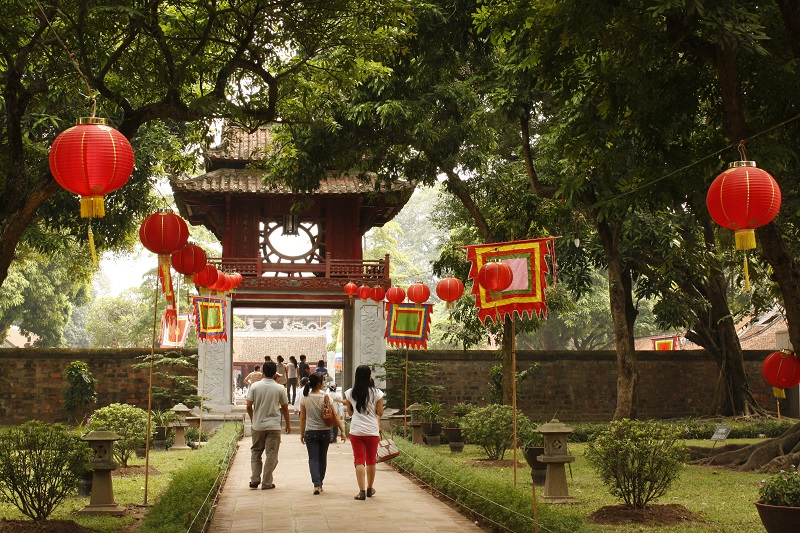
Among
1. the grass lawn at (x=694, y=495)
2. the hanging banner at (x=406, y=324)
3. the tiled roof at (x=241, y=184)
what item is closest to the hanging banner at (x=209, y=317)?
the hanging banner at (x=406, y=324)

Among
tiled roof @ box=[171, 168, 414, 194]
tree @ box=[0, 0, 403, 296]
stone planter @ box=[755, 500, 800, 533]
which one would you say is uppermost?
tiled roof @ box=[171, 168, 414, 194]

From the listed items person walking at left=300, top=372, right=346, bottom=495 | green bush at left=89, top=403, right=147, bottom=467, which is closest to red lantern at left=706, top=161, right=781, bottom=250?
person walking at left=300, top=372, right=346, bottom=495

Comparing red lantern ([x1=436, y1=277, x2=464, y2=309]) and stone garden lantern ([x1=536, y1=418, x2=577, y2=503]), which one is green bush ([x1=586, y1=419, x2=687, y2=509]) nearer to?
stone garden lantern ([x1=536, y1=418, x2=577, y2=503])

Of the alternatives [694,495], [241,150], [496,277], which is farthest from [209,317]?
[694,495]

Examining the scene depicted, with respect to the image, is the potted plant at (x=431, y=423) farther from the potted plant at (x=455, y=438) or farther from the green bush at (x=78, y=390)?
the green bush at (x=78, y=390)

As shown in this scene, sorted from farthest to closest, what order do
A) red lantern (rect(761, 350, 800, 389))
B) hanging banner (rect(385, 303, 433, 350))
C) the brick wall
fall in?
the brick wall → hanging banner (rect(385, 303, 433, 350)) → red lantern (rect(761, 350, 800, 389))

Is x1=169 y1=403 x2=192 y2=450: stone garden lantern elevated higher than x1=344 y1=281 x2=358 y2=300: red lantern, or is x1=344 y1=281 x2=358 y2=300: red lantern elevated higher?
x1=344 y1=281 x2=358 y2=300: red lantern

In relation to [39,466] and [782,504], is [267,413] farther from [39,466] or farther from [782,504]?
[782,504]

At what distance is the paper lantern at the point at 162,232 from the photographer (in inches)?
320

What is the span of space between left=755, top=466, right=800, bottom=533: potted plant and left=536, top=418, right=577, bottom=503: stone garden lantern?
8.10 ft

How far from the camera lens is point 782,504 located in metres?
6.70

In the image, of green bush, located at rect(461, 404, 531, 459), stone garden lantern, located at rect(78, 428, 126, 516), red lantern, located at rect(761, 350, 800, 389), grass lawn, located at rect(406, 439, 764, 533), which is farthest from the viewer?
green bush, located at rect(461, 404, 531, 459)

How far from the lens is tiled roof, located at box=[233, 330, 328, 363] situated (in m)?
39.5

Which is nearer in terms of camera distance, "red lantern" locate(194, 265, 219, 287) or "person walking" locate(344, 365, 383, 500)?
"person walking" locate(344, 365, 383, 500)
